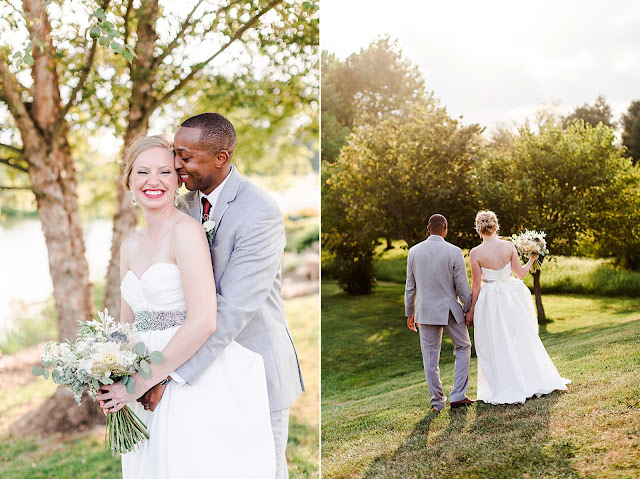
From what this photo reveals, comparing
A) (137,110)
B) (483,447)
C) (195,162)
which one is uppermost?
(137,110)

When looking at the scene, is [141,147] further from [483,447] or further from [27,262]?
[27,262]

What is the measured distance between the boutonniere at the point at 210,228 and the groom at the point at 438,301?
175cm

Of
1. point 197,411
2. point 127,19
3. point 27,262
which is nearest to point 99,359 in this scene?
point 197,411

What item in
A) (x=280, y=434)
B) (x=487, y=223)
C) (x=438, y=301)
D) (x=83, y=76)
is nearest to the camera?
(x=280, y=434)

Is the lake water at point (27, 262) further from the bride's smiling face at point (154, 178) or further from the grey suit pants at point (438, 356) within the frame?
the bride's smiling face at point (154, 178)

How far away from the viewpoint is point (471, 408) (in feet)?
11.5

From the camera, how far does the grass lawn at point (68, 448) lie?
174 inches

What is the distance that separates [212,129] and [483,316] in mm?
2049

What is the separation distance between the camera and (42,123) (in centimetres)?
484

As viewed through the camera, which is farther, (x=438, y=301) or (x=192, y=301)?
(x=438, y=301)

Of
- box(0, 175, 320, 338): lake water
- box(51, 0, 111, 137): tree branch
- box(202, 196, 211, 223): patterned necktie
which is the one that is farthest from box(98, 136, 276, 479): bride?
box(0, 175, 320, 338): lake water

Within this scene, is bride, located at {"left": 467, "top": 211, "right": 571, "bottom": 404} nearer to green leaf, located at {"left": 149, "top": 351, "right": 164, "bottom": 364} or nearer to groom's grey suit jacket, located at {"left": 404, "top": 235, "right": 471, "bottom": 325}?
groom's grey suit jacket, located at {"left": 404, "top": 235, "right": 471, "bottom": 325}

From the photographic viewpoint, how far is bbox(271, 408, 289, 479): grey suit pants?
7.48 ft

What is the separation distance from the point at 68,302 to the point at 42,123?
141 cm
